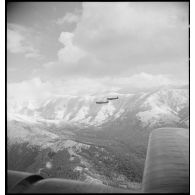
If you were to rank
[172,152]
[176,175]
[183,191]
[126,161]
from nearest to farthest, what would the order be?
[183,191] → [176,175] → [172,152] → [126,161]

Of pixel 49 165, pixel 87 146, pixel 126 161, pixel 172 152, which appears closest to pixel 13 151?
pixel 49 165

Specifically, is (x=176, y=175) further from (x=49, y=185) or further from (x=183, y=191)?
(x=49, y=185)

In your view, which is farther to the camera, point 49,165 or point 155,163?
point 49,165

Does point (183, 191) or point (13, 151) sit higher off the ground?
point (183, 191)

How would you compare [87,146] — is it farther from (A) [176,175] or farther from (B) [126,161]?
(A) [176,175]

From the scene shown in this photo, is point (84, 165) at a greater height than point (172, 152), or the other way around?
point (172, 152)

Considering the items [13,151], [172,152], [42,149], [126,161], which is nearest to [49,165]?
[42,149]

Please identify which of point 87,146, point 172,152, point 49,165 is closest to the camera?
point 172,152
